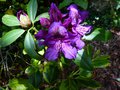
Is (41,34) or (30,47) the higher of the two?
(41,34)

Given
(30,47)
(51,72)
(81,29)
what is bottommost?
(51,72)

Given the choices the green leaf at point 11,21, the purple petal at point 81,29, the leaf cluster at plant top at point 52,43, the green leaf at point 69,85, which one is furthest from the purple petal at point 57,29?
the green leaf at point 69,85

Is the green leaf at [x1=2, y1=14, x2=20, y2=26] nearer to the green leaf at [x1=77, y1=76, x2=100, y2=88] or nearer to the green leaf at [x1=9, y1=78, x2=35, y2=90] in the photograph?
the green leaf at [x1=9, y1=78, x2=35, y2=90]

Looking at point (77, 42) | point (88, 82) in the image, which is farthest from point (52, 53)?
point (88, 82)

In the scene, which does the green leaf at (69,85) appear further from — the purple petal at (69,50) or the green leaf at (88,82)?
the purple petal at (69,50)

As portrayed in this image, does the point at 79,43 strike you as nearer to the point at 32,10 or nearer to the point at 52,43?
the point at 52,43

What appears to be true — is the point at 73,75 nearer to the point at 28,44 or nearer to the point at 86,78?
the point at 86,78

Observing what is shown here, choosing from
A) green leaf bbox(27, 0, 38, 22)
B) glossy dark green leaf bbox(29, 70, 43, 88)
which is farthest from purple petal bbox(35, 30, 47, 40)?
glossy dark green leaf bbox(29, 70, 43, 88)

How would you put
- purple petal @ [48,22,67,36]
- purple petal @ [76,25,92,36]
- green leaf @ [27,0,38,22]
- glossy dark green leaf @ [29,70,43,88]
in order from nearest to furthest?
purple petal @ [48,22,67,36]
purple petal @ [76,25,92,36]
green leaf @ [27,0,38,22]
glossy dark green leaf @ [29,70,43,88]

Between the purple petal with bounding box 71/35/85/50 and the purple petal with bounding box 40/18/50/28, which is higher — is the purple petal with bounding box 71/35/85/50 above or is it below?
below

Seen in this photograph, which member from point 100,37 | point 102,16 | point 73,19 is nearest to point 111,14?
point 102,16

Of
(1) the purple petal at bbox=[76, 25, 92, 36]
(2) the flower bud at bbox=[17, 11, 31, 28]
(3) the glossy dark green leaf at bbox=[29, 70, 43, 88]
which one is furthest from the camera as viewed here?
(3) the glossy dark green leaf at bbox=[29, 70, 43, 88]
